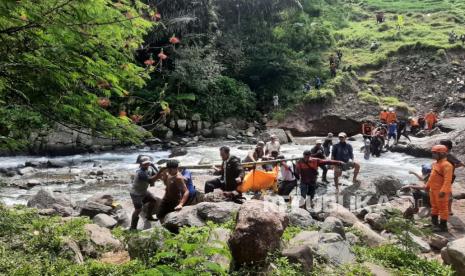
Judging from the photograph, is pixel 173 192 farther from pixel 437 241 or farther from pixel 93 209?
pixel 437 241

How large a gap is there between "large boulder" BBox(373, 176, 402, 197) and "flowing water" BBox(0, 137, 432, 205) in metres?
0.76

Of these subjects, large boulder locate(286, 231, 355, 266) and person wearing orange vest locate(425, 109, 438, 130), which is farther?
person wearing orange vest locate(425, 109, 438, 130)

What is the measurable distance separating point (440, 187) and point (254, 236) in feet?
15.2

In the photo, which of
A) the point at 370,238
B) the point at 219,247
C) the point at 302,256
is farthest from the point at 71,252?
the point at 370,238

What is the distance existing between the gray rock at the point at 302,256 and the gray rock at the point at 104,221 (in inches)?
185

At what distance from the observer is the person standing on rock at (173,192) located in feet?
26.5

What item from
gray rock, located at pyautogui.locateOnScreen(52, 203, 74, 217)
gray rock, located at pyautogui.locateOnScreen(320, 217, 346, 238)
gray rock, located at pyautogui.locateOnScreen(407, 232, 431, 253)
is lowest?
gray rock, located at pyautogui.locateOnScreen(407, 232, 431, 253)

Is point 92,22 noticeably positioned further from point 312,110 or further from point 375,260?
point 312,110

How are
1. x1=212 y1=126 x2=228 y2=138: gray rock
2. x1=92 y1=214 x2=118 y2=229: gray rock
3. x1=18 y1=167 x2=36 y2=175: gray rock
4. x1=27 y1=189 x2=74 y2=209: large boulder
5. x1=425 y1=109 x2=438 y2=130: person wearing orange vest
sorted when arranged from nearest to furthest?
1. x1=92 y1=214 x2=118 y2=229: gray rock
2. x1=27 y1=189 x2=74 y2=209: large boulder
3. x1=18 y1=167 x2=36 y2=175: gray rock
4. x1=425 y1=109 x2=438 y2=130: person wearing orange vest
5. x1=212 y1=126 x2=228 y2=138: gray rock

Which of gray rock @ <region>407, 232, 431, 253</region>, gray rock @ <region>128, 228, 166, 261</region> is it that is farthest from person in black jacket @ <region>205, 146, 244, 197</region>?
gray rock @ <region>407, 232, 431, 253</region>

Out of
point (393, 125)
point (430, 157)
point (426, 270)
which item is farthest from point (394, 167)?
point (426, 270)

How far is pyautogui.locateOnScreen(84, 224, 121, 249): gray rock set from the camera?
718 cm

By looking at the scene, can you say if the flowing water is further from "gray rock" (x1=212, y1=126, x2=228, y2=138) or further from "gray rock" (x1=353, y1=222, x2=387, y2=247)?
"gray rock" (x1=353, y1=222, x2=387, y2=247)

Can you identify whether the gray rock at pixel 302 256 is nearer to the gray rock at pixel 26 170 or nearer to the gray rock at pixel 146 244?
the gray rock at pixel 146 244
